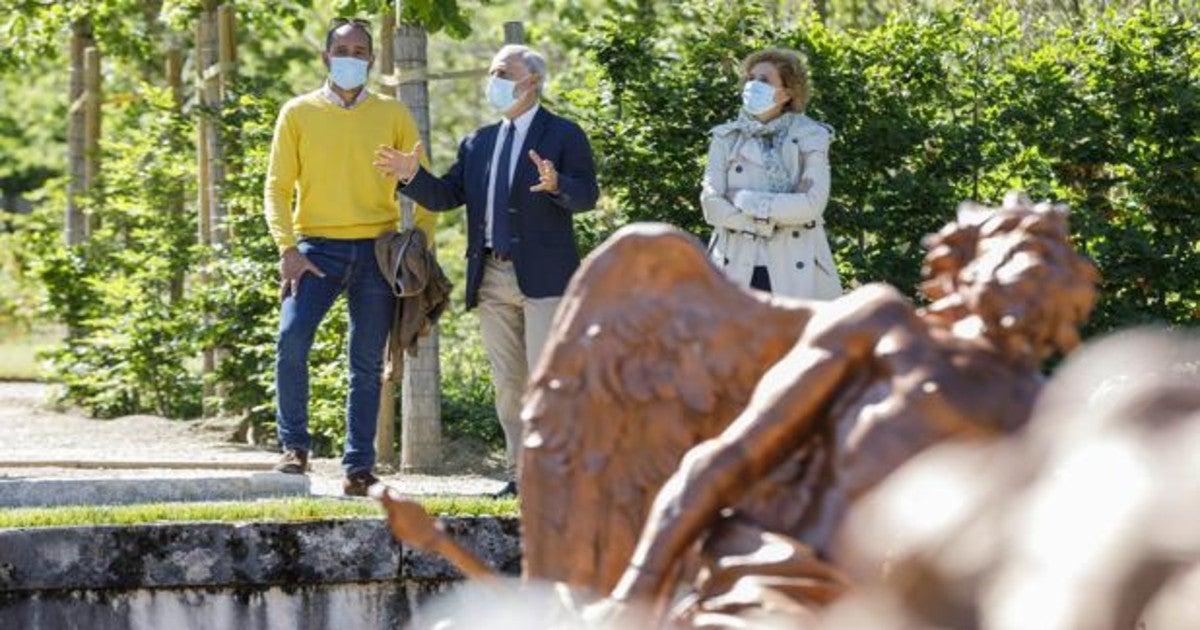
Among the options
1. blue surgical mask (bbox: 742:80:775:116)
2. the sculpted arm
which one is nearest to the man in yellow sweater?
blue surgical mask (bbox: 742:80:775:116)

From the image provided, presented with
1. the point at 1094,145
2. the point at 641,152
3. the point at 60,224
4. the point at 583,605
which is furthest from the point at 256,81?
the point at 583,605

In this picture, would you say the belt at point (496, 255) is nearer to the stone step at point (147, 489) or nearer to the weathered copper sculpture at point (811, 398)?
the stone step at point (147, 489)

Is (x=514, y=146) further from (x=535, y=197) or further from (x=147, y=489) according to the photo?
(x=147, y=489)

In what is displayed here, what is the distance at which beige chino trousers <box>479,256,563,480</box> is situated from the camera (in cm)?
1191

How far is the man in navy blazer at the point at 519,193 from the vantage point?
38.5ft

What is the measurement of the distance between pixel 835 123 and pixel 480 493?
9.92ft

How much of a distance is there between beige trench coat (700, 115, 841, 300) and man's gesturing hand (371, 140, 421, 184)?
1.17 meters

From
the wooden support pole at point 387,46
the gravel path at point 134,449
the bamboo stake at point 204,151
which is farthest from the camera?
the bamboo stake at point 204,151

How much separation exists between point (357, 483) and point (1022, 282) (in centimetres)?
599

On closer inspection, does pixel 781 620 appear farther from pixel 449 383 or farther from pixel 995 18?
pixel 449 383

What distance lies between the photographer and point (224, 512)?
1023 cm

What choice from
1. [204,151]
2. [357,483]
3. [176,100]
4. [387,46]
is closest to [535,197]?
[357,483]

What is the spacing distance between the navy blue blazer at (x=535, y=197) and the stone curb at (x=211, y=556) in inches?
78.8

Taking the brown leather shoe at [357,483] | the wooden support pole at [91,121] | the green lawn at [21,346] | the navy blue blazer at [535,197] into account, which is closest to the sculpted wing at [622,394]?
the navy blue blazer at [535,197]
